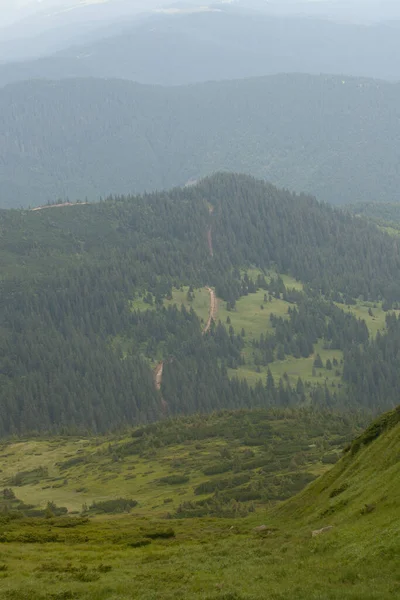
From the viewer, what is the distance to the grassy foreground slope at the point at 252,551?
41906 millimetres

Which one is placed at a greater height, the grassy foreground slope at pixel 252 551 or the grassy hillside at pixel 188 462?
the grassy foreground slope at pixel 252 551

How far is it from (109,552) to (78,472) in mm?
92106

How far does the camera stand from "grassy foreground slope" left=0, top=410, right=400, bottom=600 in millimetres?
41906

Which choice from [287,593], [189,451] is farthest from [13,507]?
[287,593]

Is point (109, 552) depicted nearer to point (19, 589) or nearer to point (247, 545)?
point (247, 545)

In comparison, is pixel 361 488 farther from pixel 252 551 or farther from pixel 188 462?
Answer: pixel 188 462

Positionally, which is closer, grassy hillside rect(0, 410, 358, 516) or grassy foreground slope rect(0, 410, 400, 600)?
grassy foreground slope rect(0, 410, 400, 600)

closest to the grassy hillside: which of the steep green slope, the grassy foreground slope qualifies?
the steep green slope

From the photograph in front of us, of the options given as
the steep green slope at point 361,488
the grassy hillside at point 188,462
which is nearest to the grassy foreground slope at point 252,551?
the steep green slope at point 361,488

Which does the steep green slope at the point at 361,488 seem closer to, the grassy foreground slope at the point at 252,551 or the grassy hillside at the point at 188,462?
the grassy foreground slope at the point at 252,551

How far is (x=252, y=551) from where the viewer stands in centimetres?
5338

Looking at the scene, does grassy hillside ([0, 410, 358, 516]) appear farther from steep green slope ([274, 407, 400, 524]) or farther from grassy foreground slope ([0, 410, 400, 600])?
grassy foreground slope ([0, 410, 400, 600])

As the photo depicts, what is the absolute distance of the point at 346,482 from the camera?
203 feet

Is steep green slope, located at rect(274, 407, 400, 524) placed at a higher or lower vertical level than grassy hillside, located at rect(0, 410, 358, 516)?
higher
